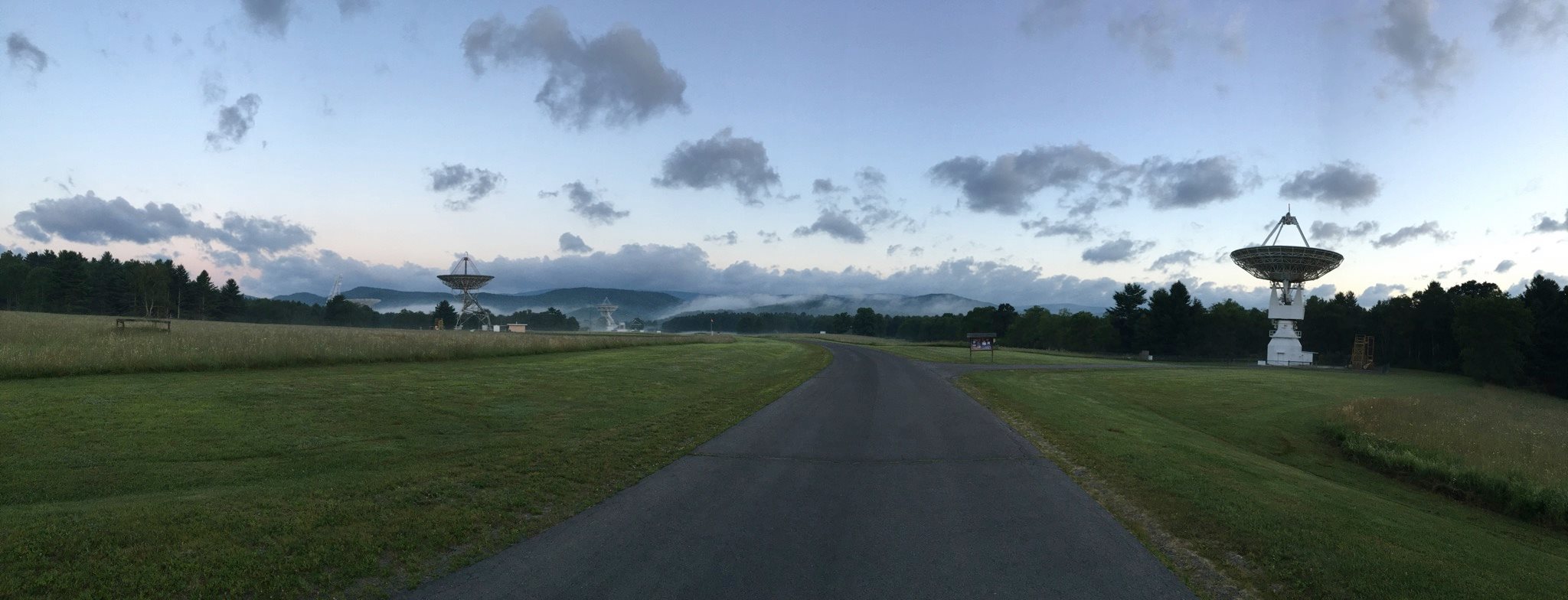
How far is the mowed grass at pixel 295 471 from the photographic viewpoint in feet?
20.8

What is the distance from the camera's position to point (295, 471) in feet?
34.2

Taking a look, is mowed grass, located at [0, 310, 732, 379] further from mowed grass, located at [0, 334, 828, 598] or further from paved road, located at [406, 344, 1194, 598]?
paved road, located at [406, 344, 1194, 598]

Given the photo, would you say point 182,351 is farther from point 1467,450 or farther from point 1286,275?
point 1286,275

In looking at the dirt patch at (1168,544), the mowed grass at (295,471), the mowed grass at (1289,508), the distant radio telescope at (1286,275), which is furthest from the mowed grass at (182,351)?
the distant radio telescope at (1286,275)

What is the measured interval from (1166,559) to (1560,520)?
15.7 m

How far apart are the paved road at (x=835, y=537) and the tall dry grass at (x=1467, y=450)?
43.8ft

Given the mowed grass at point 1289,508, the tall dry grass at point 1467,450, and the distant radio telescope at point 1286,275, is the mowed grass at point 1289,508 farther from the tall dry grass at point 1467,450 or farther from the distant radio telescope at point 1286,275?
the distant radio telescope at point 1286,275

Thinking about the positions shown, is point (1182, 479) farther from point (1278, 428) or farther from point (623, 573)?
point (1278, 428)

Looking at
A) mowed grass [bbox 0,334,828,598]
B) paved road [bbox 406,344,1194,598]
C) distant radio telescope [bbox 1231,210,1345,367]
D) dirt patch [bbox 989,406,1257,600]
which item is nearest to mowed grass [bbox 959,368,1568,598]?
dirt patch [bbox 989,406,1257,600]

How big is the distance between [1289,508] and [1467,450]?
→ 60.5 ft

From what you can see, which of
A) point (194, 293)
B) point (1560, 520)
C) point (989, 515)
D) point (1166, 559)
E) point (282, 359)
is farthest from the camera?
point (194, 293)

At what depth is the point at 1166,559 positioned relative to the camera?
7.63 meters

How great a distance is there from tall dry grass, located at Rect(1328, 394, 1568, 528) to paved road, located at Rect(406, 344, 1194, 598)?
13354mm

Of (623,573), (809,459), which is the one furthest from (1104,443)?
(623,573)
